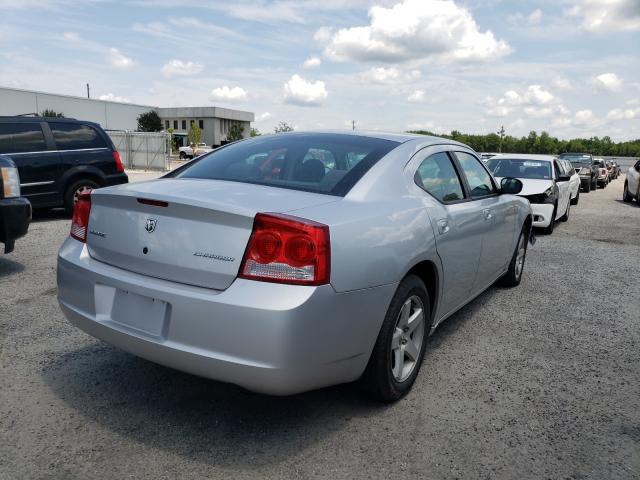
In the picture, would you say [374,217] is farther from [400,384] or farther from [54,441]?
[54,441]

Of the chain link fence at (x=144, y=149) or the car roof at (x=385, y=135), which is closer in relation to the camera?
the car roof at (x=385, y=135)

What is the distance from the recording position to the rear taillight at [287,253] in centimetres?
251

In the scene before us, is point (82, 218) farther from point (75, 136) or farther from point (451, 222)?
point (75, 136)

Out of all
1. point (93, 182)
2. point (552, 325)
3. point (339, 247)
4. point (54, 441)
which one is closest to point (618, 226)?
point (552, 325)

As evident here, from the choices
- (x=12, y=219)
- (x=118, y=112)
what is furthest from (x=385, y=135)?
(x=118, y=112)

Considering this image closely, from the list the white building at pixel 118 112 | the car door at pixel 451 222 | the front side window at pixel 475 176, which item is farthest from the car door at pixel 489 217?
the white building at pixel 118 112

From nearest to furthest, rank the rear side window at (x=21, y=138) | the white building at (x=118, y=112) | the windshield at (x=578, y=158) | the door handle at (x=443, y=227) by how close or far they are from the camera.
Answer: the door handle at (x=443, y=227) < the rear side window at (x=21, y=138) < the windshield at (x=578, y=158) < the white building at (x=118, y=112)

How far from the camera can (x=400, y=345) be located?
3.24 metres

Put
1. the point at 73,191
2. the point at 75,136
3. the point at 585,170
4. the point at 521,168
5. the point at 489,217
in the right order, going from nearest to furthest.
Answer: the point at 489,217
the point at 73,191
the point at 75,136
the point at 521,168
the point at 585,170

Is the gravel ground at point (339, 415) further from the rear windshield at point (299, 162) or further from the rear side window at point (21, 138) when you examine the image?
the rear side window at point (21, 138)

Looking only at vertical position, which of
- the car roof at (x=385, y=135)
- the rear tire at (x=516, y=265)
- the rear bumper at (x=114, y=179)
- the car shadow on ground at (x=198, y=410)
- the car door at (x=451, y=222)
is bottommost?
the car shadow on ground at (x=198, y=410)

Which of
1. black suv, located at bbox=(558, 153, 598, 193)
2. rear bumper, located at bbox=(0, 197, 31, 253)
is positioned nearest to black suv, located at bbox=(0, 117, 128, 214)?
rear bumper, located at bbox=(0, 197, 31, 253)

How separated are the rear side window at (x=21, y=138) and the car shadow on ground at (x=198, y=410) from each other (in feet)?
21.8

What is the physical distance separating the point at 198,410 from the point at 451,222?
6.39 feet
